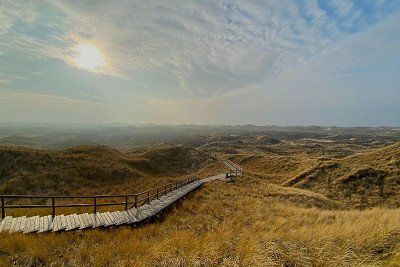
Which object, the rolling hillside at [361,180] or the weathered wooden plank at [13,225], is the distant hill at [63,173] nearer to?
the weathered wooden plank at [13,225]

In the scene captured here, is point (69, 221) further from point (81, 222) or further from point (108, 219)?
point (108, 219)

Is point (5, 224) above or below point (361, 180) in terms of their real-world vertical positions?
above

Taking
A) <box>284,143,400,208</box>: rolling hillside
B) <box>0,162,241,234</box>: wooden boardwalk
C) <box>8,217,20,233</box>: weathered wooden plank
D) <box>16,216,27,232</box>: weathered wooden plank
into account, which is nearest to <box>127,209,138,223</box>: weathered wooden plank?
<box>0,162,241,234</box>: wooden boardwalk

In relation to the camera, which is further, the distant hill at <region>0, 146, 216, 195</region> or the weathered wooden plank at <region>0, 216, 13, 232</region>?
the distant hill at <region>0, 146, 216, 195</region>

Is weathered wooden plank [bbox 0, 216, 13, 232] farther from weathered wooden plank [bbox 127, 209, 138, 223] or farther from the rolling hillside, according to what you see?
the rolling hillside

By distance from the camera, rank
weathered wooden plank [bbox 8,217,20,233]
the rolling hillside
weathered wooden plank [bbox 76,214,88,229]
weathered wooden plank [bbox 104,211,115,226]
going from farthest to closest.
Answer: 1. the rolling hillside
2. weathered wooden plank [bbox 104,211,115,226]
3. weathered wooden plank [bbox 76,214,88,229]
4. weathered wooden plank [bbox 8,217,20,233]

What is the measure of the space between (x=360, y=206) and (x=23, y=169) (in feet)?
138

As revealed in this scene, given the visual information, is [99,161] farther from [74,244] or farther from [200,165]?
[74,244]

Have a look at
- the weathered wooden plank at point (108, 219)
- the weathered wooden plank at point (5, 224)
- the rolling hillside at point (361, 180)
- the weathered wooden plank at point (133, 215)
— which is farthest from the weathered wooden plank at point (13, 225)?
the rolling hillside at point (361, 180)

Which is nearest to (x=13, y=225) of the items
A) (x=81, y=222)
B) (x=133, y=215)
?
(x=81, y=222)

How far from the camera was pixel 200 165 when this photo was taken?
74.0m

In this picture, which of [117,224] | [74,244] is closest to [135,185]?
[117,224]

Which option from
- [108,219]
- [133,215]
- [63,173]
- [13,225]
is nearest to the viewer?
[13,225]

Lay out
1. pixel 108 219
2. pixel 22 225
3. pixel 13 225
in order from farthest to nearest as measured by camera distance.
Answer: pixel 108 219 → pixel 22 225 → pixel 13 225
